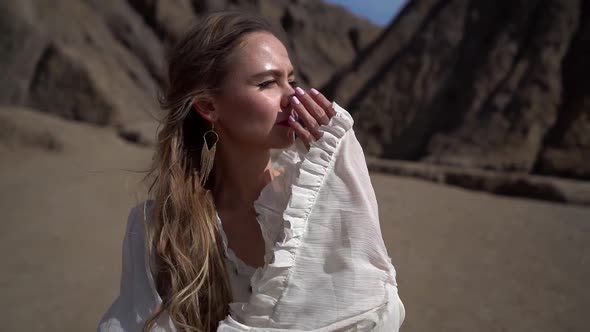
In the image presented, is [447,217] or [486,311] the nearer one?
[486,311]

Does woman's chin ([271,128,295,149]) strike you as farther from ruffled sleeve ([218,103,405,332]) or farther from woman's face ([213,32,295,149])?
ruffled sleeve ([218,103,405,332])

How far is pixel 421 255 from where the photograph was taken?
4719 millimetres

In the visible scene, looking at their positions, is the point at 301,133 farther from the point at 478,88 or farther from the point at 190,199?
the point at 478,88

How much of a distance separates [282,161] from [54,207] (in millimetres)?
5508

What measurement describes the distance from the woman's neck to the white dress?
253 millimetres

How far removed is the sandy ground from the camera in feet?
12.2

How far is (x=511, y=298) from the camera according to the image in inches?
149

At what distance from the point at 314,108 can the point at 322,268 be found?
1.45 ft

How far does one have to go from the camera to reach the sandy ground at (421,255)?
12.2ft

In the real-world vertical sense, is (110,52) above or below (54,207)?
below

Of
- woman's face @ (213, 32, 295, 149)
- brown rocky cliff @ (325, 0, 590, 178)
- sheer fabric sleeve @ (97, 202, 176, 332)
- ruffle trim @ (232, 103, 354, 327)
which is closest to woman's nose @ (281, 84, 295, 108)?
woman's face @ (213, 32, 295, 149)

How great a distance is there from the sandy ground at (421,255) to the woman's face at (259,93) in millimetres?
1349

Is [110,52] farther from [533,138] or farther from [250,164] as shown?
[250,164]

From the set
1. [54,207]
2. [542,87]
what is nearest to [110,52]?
[54,207]
